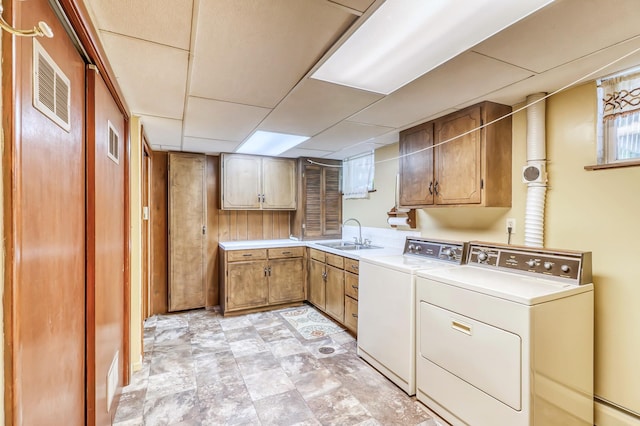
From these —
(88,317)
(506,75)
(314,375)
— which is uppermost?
(506,75)

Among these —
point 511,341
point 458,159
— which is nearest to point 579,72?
point 458,159

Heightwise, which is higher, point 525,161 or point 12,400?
point 525,161

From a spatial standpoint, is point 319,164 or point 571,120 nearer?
point 571,120

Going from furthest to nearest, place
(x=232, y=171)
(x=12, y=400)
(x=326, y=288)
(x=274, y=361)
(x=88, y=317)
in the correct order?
(x=232, y=171) < (x=326, y=288) < (x=274, y=361) < (x=88, y=317) < (x=12, y=400)

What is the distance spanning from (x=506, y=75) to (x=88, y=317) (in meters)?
2.54

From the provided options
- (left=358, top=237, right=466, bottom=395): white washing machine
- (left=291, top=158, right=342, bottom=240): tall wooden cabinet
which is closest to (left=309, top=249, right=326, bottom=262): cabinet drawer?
(left=291, top=158, right=342, bottom=240): tall wooden cabinet

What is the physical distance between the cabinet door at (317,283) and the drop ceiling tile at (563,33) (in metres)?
2.82

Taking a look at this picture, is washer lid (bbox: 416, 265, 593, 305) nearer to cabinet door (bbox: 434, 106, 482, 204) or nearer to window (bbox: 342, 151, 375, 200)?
cabinet door (bbox: 434, 106, 482, 204)

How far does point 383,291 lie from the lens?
2459mm

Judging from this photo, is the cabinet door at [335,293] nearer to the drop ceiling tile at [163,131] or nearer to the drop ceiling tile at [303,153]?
the drop ceiling tile at [303,153]

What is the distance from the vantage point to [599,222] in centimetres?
185

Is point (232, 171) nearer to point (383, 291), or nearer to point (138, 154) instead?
point (138, 154)

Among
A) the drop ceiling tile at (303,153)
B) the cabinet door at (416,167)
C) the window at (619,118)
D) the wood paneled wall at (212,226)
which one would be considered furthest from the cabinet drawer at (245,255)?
the window at (619,118)

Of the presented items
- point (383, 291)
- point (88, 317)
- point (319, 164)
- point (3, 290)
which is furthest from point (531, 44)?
point (319, 164)
